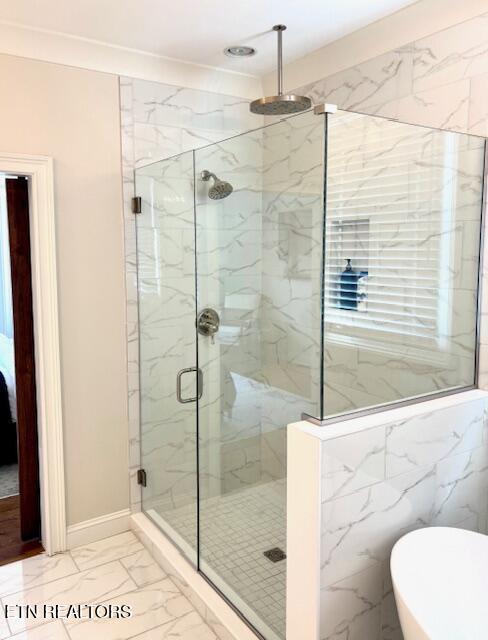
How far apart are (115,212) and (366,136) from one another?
138 centimetres

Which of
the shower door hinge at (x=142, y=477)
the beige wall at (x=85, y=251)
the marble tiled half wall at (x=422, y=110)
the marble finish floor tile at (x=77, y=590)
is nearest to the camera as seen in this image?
the marble tiled half wall at (x=422, y=110)

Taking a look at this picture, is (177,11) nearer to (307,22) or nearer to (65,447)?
(307,22)

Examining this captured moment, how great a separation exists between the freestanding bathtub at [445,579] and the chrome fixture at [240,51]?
2350 millimetres

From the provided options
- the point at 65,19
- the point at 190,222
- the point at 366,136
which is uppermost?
the point at 65,19

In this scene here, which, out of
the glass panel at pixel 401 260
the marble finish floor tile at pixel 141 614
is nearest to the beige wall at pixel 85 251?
the marble finish floor tile at pixel 141 614

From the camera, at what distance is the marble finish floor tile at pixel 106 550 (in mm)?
2660

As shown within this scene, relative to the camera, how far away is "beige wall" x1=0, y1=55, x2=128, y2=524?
246 cm

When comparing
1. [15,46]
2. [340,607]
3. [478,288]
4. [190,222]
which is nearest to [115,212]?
[190,222]

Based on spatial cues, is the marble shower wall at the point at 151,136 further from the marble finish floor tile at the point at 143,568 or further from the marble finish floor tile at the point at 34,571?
the marble finish floor tile at the point at 34,571

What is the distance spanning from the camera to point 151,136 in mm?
2811

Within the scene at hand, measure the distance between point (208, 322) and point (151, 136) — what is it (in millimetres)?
1067

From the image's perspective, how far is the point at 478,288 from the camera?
2.09m

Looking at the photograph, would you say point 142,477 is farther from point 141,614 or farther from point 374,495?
point 374,495

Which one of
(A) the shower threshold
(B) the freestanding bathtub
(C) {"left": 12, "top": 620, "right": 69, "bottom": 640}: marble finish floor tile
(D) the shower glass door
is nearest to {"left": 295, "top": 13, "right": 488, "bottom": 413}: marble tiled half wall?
(D) the shower glass door
